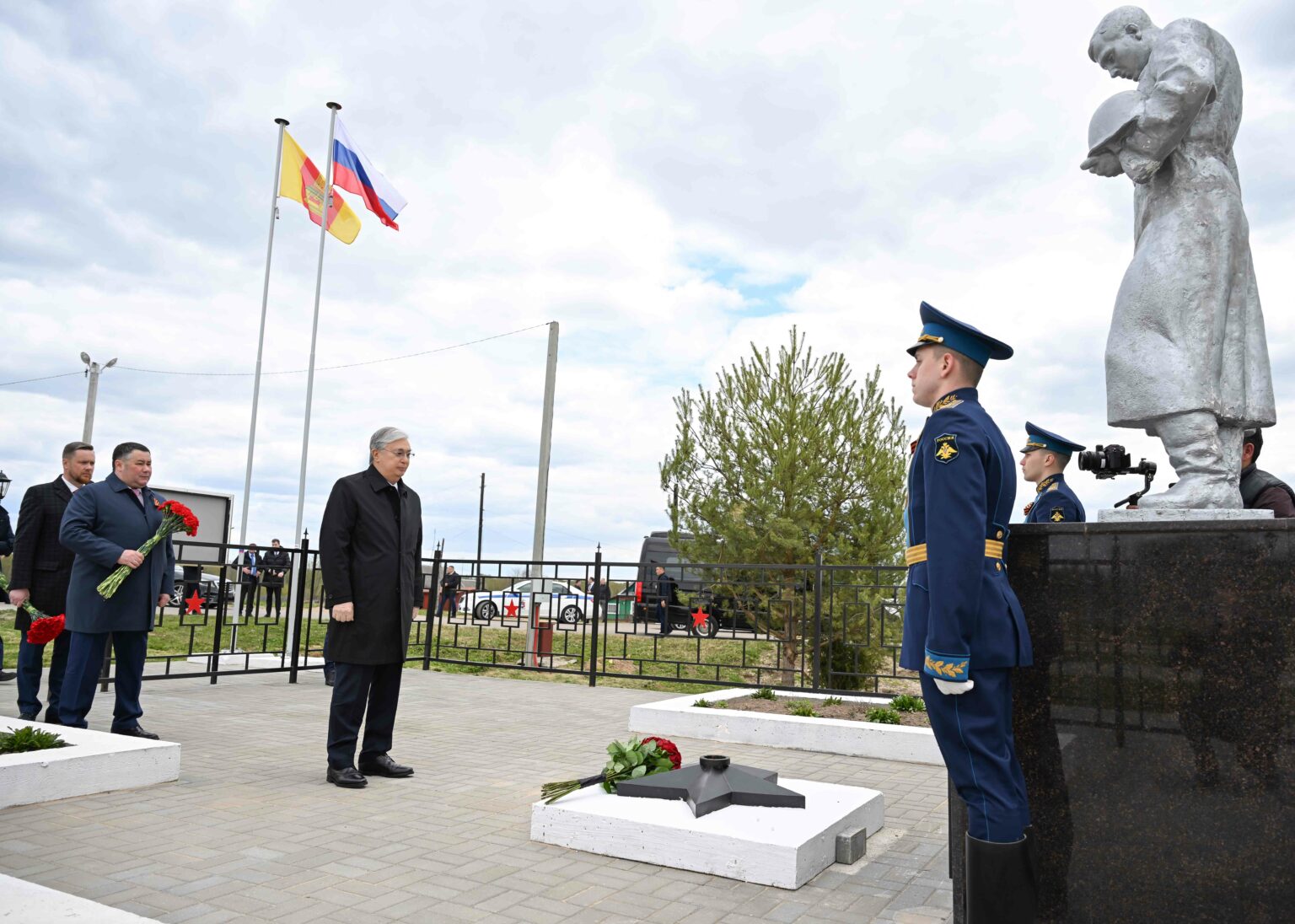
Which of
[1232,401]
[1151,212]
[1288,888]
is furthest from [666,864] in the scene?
[1151,212]

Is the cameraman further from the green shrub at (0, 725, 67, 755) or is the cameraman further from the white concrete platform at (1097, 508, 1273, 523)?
the green shrub at (0, 725, 67, 755)

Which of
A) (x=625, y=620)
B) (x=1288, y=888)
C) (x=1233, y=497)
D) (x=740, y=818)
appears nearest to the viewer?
(x=1288, y=888)

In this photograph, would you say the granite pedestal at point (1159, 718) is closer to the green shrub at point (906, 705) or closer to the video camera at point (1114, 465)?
the video camera at point (1114, 465)

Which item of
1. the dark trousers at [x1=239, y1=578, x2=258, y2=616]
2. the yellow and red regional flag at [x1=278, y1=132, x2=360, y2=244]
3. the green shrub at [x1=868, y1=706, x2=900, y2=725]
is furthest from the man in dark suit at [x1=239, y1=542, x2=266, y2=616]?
the yellow and red regional flag at [x1=278, y1=132, x2=360, y2=244]

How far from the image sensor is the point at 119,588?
213 inches

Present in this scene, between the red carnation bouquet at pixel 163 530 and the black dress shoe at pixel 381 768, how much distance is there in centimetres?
177

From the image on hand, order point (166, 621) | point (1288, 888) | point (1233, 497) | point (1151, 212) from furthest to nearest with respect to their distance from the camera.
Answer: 1. point (166, 621)
2. point (1151, 212)
3. point (1233, 497)
4. point (1288, 888)

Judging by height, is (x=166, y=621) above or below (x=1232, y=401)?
below

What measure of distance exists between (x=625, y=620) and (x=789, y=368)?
5.01 meters

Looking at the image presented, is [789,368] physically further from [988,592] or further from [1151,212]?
[988,592]

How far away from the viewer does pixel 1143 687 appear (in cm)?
284

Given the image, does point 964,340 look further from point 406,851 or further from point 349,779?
point 349,779

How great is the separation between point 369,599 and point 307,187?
11817 millimetres

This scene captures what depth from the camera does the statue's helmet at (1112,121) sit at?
331 centimetres
